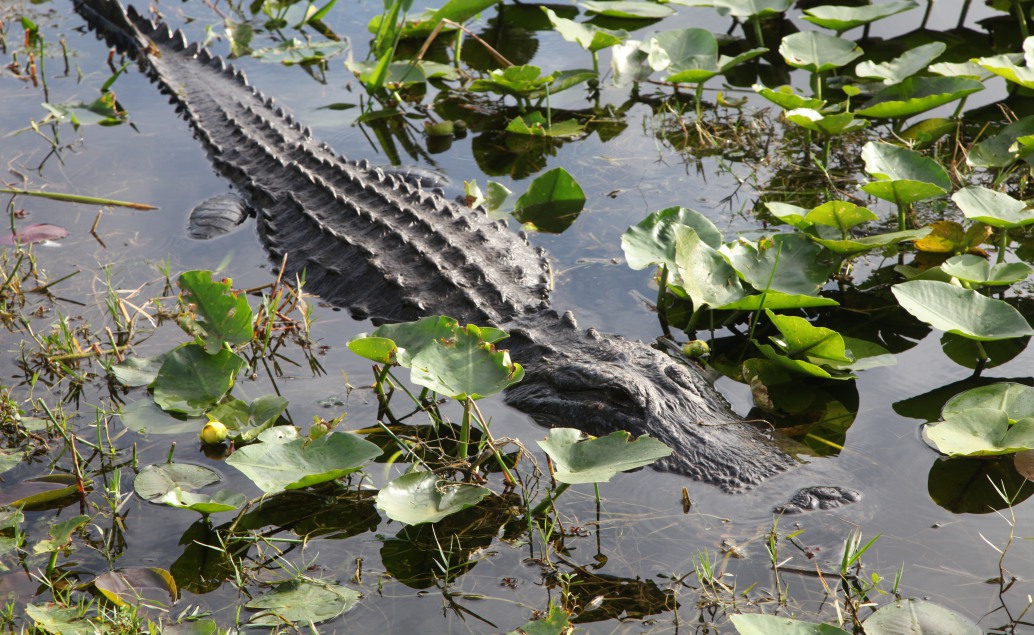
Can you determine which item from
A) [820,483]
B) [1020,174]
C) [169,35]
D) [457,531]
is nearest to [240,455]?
[457,531]

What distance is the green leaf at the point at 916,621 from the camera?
223cm

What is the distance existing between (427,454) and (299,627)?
32.1 inches

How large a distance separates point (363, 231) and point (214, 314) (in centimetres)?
124

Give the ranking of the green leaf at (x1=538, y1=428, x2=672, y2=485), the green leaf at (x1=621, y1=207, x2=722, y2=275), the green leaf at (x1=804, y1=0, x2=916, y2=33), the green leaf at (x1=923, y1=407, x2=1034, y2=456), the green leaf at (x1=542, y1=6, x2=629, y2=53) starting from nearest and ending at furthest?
1. the green leaf at (x1=538, y1=428, x2=672, y2=485)
2. the green leaf at (x1=923, y1=407, x2=1034, y2=456)
3. the green leaf at (x1=621, y1=207, x2=722, y2=275)
4. the green leaf at (x1=804, y1=0, x2=916, y2=33)
5. the green leaf at (x1=542, y1=6, x2=629, y2=53)

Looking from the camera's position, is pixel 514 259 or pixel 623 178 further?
pixel 623 178

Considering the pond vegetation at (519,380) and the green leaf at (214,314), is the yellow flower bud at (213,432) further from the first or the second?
the green leaf at (214,314)

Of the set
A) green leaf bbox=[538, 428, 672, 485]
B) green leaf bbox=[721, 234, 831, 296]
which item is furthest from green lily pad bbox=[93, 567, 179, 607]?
green leaf bbox=[721, 234, 831, 296]

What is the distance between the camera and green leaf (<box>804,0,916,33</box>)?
16.7ft

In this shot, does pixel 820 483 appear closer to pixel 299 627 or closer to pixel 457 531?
pixel 457 531

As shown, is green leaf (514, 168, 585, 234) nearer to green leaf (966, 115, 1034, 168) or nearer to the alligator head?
the alligator head

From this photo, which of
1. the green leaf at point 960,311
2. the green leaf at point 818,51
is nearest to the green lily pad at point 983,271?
the green leaf at point 960,311

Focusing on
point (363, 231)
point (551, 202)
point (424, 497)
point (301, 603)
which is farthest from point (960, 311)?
point (363, 231)

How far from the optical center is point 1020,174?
14.5 ft

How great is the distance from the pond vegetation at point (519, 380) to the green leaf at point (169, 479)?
11 millimetres
